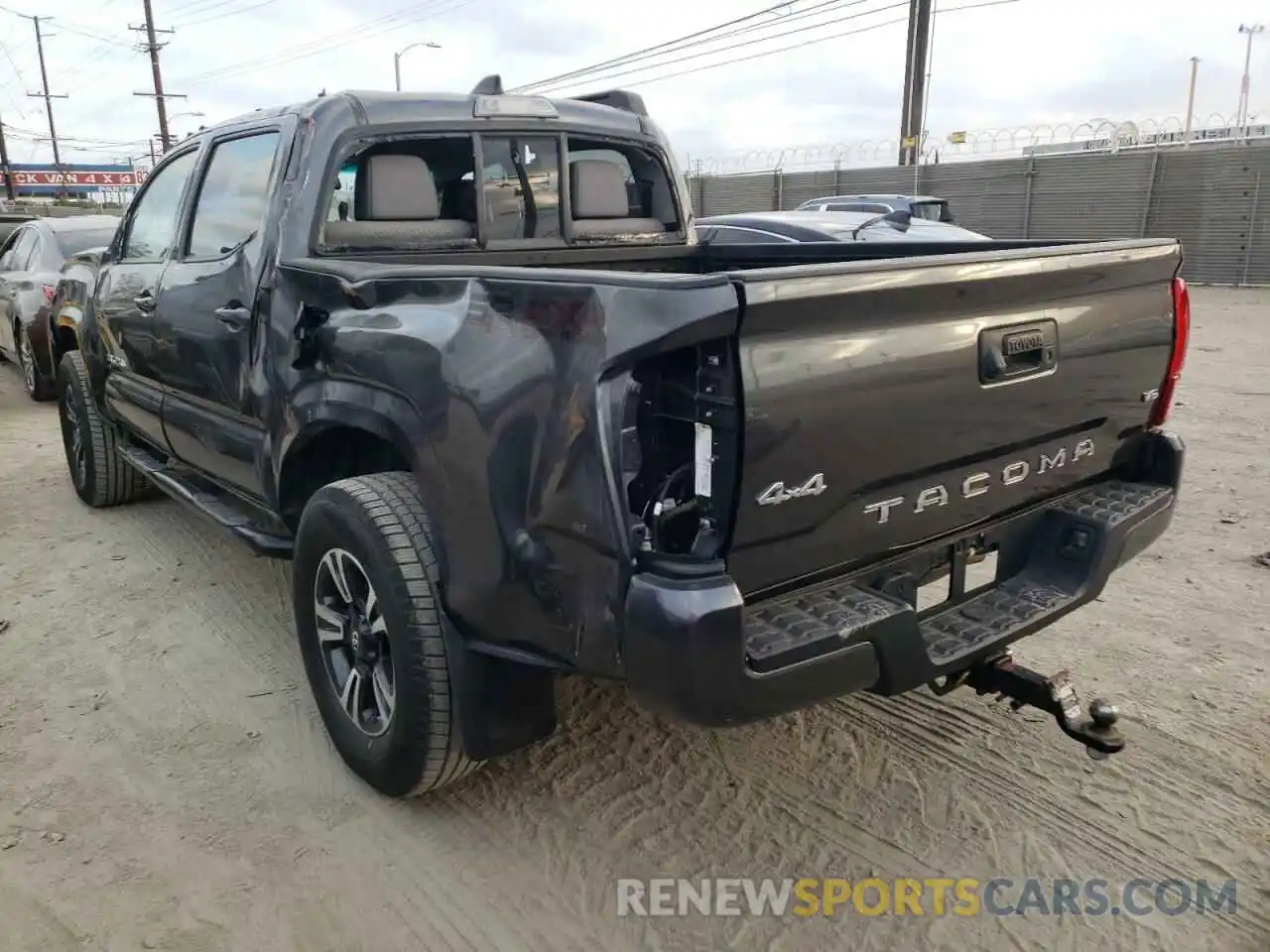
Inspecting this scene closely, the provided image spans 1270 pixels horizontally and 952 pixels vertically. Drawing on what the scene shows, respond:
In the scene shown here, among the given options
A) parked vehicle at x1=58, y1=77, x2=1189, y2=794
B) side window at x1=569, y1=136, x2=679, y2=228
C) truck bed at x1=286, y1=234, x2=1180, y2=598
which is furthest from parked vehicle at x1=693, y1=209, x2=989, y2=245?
truck bed at x1=286, y1=234, x2=1180, y2=598

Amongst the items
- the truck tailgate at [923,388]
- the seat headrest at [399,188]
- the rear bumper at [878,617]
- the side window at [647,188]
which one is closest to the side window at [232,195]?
the seat headrest at [399,188]

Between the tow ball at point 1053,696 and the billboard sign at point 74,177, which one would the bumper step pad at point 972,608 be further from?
the billboard sign at point 74,177

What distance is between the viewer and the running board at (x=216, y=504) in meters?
3.55

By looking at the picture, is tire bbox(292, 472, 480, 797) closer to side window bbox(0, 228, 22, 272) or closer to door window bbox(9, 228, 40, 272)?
door window bbox(9, 228, 40, 272)

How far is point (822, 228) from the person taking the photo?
9469 mm

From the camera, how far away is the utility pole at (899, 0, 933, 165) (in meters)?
20.7

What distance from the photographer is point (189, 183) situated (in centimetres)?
418

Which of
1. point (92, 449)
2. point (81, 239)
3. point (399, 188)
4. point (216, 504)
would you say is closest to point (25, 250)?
point (81, 239)

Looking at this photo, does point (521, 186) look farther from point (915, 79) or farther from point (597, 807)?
point (915, 79)

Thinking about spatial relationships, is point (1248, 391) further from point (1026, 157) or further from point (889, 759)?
point (1026, 157)

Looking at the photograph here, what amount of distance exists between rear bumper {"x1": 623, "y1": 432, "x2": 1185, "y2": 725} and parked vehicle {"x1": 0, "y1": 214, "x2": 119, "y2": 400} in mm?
8468

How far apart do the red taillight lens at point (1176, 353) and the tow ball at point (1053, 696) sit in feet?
3.03

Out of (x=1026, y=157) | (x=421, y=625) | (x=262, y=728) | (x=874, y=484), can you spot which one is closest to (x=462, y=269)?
(x=421, y=625)

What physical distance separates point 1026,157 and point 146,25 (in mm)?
38105
